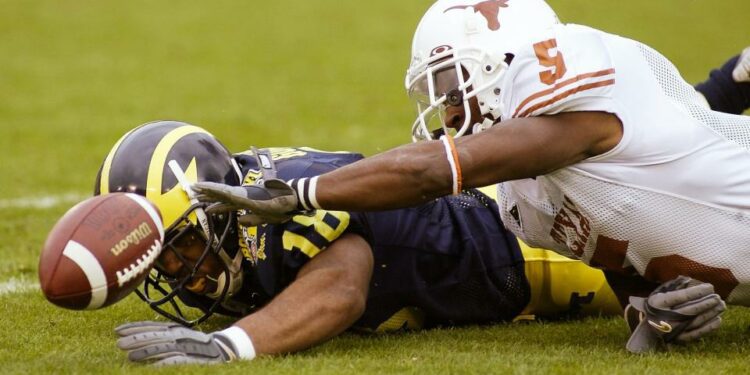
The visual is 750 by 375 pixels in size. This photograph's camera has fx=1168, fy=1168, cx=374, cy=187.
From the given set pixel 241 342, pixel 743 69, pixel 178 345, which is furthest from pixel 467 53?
pixel 743 69

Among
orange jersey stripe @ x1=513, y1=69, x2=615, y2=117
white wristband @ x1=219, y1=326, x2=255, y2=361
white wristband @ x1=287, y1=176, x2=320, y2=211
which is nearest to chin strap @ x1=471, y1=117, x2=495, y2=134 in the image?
orange jersey stripe @ x1=513, y1=69, x2=615, y2=117

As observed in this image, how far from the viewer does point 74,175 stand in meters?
7.61

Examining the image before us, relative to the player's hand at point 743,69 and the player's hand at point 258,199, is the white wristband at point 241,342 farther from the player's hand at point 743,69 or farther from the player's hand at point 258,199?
the player's hand at point 743,69

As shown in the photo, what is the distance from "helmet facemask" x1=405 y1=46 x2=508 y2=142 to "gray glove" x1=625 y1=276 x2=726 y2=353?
2.55ft

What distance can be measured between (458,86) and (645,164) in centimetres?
70

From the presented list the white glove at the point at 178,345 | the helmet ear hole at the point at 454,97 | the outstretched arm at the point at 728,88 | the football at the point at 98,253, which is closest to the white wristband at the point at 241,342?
the white glove at the point at 178,345

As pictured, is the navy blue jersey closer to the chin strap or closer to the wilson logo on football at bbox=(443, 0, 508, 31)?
the chin strap

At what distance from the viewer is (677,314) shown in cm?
346

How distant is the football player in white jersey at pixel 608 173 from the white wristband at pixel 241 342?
34 cm

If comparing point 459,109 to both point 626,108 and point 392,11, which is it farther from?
point 392,11

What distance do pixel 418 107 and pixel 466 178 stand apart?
700 millimetres

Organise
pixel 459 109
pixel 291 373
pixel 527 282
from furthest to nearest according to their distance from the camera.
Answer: pixel 527 282 < pixel 459 109 < pixel 291 373

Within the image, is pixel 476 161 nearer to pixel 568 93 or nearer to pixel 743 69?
pixel 568 93

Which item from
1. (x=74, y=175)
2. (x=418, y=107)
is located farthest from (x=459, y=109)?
(x=74, y=175)
